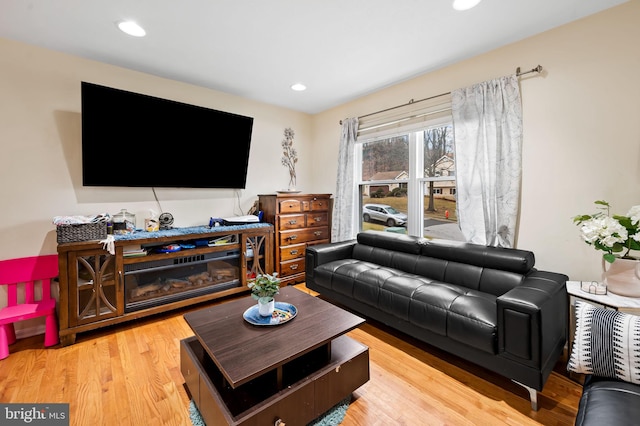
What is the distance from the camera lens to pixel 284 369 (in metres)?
1.52

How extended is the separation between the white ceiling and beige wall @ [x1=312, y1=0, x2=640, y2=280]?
16cm

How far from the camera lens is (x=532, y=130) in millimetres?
2193

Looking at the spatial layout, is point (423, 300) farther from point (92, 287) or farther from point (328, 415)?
point (92, 287)

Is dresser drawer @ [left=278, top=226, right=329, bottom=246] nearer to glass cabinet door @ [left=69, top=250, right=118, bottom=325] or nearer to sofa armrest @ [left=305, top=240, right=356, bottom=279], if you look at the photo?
sofa armrest @ [left=305, top=240, right=356, bottom=279]

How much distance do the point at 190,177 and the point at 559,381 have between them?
362 cm

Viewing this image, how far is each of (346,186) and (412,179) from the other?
2.93 ft

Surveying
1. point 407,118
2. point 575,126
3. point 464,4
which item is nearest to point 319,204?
point 407,118

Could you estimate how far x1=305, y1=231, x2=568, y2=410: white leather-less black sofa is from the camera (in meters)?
1.52

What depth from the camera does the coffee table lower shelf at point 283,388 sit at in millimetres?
1212

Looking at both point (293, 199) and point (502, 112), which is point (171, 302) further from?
point (502, 112)

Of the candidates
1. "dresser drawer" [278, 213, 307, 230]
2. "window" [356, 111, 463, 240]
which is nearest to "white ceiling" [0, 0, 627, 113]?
"window" [356, 111, 463, 240]

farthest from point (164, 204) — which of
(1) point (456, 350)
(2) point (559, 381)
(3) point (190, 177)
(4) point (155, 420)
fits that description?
(2) point (559, 381)

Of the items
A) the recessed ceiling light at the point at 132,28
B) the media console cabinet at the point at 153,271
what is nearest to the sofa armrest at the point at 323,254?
the media console cabinet at the point at 153,271

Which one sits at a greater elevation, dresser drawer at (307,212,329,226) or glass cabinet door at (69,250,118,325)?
dresser drawer at (307,212,329,226)
